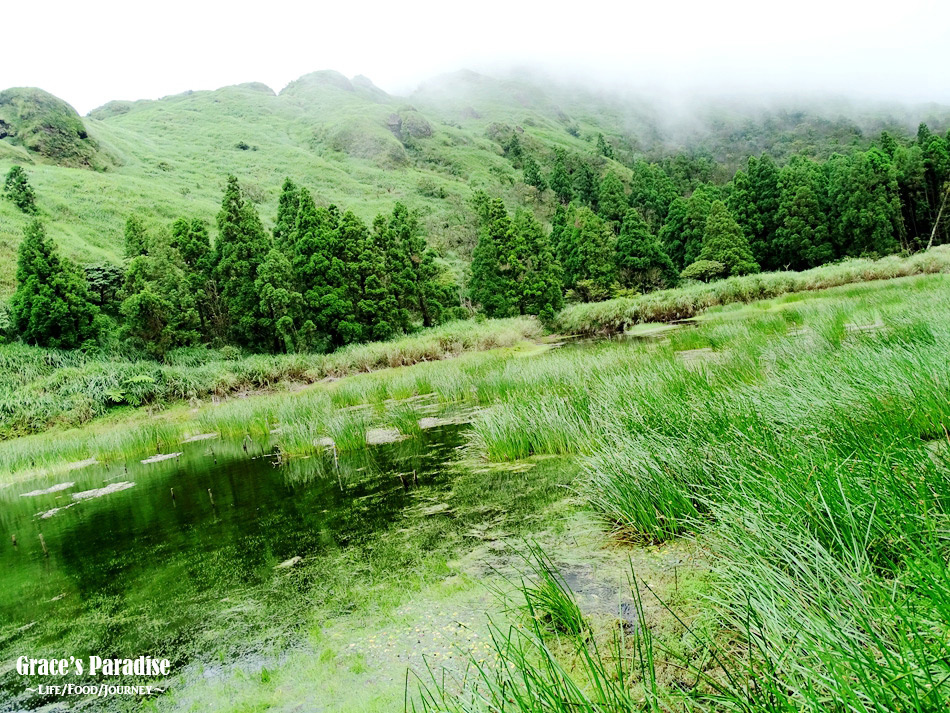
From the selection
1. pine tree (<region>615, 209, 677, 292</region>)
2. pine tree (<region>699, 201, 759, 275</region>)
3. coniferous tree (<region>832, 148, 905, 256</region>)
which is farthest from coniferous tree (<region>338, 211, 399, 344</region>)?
coniferous tree (<region>832, 148, 905, 256</region>)

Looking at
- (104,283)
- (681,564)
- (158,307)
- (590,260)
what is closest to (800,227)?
(590,260)

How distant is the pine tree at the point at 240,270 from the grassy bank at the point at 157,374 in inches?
90.3

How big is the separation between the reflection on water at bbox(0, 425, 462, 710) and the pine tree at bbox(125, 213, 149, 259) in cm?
2039

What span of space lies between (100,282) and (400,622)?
2900 cm

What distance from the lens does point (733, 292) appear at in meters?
27.6

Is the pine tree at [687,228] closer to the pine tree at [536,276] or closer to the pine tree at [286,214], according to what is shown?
the pine tree at [536,276]

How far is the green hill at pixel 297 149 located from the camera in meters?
40.6

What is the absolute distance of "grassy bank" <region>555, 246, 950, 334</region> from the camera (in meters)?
25.5

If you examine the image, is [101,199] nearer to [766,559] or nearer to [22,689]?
[22,689]

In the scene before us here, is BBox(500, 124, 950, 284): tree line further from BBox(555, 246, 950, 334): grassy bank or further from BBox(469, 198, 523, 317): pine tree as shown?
BBox(555, 246, 950, 334): grassy bank

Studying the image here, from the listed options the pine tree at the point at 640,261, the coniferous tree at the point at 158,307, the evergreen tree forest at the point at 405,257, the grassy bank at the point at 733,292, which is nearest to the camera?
the coniferous tree at the point at 158,307

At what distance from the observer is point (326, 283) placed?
90.5 ft

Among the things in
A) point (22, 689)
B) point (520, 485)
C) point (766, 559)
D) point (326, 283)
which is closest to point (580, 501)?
point (520, 485)

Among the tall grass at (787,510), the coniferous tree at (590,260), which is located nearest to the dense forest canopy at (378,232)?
the coniferous tree at (590,260)
